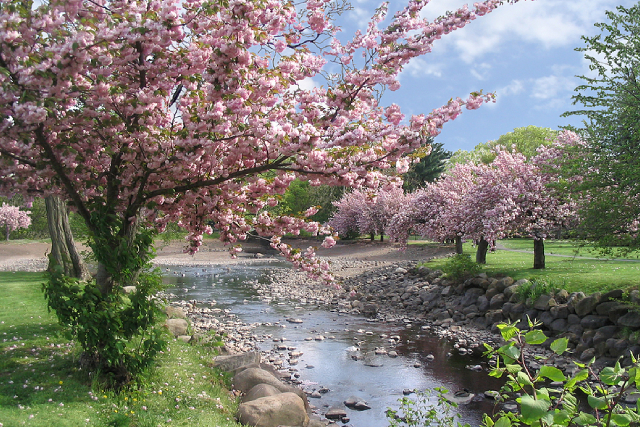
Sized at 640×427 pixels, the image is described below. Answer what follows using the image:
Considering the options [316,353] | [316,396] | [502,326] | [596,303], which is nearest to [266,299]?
[316,353]

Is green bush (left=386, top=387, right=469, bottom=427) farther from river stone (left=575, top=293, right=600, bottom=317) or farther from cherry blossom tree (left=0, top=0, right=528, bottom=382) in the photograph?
river stone (left=575, top=293, right=600, bottom=317)

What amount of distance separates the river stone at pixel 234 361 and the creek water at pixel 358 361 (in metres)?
1.37

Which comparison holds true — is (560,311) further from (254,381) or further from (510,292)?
(254,381)

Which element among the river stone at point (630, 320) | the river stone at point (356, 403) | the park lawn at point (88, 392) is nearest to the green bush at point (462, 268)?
the river stone at point (630, 320)

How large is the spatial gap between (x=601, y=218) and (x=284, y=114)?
9642 mm

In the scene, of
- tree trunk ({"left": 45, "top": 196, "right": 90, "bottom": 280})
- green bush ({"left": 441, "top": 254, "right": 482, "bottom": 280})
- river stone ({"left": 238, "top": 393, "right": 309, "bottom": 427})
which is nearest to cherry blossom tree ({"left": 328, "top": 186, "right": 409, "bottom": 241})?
green bush ({"left": 441, "top": 254, "right": 482, "bottom": 280})

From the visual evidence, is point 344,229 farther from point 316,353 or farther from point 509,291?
point 316,353

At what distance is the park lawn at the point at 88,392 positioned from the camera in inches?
213

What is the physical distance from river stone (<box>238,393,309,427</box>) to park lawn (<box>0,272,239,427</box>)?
0.23 metres

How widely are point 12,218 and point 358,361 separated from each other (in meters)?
44.8

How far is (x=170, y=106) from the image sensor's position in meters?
7.16

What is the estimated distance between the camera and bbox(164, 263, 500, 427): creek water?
8820 millimetres

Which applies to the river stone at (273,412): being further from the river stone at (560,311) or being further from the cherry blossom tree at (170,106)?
the river stone at (560,311)

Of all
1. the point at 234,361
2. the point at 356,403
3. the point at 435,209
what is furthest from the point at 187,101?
the point at 435,209
